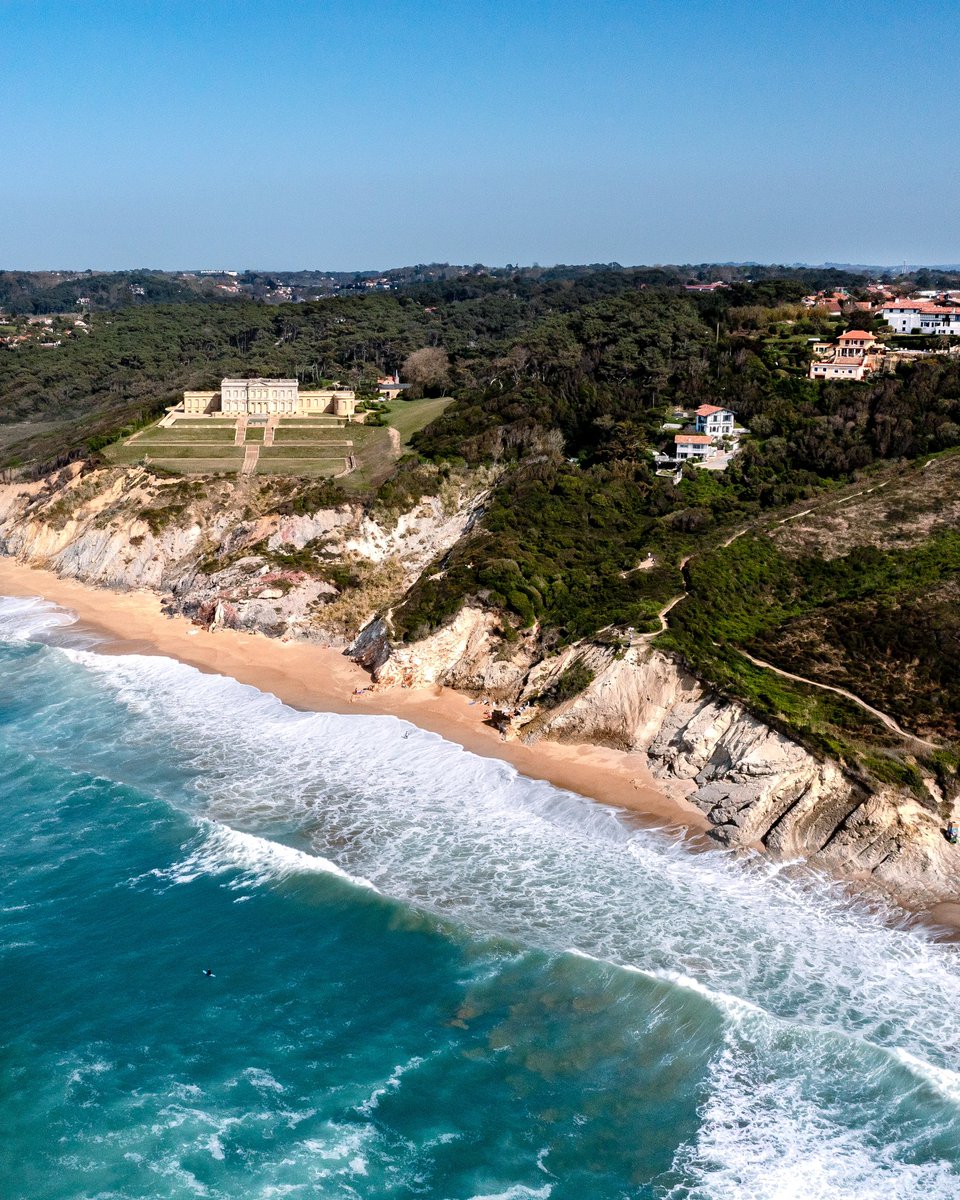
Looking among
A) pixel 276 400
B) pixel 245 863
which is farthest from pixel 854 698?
pixel 276 400

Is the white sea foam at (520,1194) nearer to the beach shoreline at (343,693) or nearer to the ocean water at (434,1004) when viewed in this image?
the ocean water at (434,1004)

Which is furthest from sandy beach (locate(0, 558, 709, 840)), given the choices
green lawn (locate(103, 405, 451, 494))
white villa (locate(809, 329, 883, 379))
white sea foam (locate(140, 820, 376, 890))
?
white villa (locate(809, 329, 883, 379))

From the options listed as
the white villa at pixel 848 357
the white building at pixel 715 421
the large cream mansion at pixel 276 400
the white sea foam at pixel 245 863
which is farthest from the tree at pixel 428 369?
the white sea foam at pixel 245 863

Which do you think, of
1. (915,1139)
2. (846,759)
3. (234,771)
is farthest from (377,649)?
Answer: (915,1139)

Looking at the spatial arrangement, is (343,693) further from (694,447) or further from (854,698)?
(694,447)

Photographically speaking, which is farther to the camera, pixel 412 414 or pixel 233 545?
pixel 412 414

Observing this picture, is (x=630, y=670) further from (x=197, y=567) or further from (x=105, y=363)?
(x=105, y=363)

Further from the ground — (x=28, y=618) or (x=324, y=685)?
(x=28, y=618)
